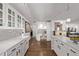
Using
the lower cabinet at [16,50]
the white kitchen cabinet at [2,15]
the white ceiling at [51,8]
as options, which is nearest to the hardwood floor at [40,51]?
the lower cabinet at [16,50]

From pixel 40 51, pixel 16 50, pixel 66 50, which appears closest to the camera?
pixel 16 50

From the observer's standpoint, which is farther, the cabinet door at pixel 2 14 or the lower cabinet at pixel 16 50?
the cabinet door at pixel 2 14

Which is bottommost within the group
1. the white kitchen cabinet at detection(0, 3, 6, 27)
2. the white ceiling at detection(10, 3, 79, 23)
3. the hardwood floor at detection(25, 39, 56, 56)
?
the hardwood floor at detection(25, 39, 56, 56)

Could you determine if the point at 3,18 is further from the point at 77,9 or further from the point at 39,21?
the point at 39,21

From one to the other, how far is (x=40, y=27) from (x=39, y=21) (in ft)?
2.13

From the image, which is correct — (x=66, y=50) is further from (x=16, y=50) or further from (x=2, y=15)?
(x=2, y=15)

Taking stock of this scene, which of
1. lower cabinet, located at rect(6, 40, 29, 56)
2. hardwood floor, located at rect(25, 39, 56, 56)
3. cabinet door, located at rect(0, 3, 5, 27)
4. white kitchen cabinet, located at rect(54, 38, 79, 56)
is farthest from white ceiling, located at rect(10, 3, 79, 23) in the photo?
hardwood floor, located at rect(25, 39, 56, 56)

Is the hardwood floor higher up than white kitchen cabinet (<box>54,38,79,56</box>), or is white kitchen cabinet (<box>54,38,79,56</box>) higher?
white kitchen cabinet (<box>54,38,79,56</box>)

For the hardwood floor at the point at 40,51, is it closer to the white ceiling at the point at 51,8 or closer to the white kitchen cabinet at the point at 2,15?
the white ceiling at the point at 51,8

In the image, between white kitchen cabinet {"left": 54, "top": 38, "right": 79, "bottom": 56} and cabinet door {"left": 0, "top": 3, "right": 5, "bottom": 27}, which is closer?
white kitchen cabinet {"left": 54, "top": 38, "right": 79, "bottom": 56}

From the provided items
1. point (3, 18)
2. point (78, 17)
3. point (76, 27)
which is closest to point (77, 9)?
point (78, 17)

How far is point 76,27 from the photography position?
3100 mm

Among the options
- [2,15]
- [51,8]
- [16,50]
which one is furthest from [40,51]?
[2,15]

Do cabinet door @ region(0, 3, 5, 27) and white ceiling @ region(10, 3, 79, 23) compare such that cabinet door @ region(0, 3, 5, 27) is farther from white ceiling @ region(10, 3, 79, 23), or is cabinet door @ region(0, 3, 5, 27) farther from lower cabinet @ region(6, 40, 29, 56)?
lower cabinet @ region(6, 40, 29, 56)
